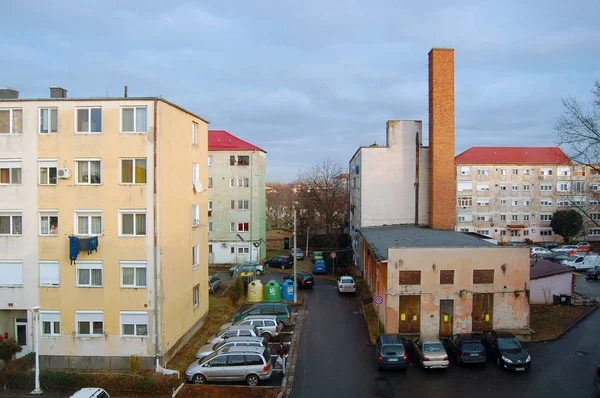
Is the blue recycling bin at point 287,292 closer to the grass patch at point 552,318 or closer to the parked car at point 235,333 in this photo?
the parked car at point 235,333

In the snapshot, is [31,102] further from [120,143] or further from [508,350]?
[508,350]

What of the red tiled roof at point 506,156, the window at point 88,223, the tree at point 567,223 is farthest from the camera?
the red tiled roof at point 506,156

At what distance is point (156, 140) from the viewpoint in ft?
61.9

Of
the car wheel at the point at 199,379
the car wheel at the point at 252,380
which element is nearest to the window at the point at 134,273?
the car wheel at the point at 199,379

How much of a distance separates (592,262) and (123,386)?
42.4m

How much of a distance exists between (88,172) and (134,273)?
15.0 ft

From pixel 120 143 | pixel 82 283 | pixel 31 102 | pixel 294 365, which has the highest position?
pixel 31 102

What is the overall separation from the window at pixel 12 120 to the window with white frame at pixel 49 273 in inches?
218

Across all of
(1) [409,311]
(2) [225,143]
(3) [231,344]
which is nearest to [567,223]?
(2) [225,143]

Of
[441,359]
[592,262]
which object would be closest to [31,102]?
[441,359]

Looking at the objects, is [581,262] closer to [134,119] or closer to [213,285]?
[213,285]

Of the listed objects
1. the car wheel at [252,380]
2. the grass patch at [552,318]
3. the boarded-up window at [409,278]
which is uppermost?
the boarded-up window at [409,278]

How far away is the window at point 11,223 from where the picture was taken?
64.8ft

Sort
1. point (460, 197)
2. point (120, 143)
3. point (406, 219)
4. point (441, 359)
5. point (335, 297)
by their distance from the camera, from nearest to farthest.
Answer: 1. point (441, 359)
2. point (120, 143)
3. point (335, 297)
4. point (406, 219)
5. point (460, 197)
